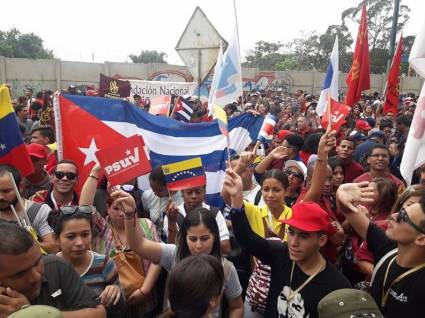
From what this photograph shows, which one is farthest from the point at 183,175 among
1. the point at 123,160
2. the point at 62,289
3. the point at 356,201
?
the point at 62,289

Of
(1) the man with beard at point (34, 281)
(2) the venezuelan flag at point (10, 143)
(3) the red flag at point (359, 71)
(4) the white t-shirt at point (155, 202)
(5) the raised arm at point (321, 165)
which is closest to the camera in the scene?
(1) the man with beard at point (34, 281)

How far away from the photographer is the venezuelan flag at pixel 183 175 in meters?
3.18

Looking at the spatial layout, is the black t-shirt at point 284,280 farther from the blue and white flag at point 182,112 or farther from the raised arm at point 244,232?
the blue and white flag at point 182,112

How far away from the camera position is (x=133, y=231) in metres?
2.66

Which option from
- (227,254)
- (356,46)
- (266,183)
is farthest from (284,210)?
(356,46)

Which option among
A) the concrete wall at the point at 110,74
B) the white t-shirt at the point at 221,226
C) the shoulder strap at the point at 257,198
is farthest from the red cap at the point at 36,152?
the concrete wall at the point at 110,74

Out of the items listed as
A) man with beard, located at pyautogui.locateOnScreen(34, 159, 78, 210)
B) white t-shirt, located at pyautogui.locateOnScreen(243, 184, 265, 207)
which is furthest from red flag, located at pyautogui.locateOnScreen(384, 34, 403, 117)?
man with beard, located at pyautogui.locateOnScreen(34, 159, 78, 210)

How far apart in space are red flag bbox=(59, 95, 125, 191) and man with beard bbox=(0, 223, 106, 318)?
1801 millimetres

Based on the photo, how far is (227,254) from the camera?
328cm

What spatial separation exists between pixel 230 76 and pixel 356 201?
408 cm

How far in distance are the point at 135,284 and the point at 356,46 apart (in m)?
6.82

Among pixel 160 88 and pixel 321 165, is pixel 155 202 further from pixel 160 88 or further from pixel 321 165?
pixel 160 88

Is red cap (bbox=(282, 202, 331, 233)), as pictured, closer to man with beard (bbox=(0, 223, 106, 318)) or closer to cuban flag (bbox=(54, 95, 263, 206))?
man with beard (bbox=(0, 223, 106, 318))

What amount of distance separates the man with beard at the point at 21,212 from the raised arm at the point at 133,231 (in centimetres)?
59
